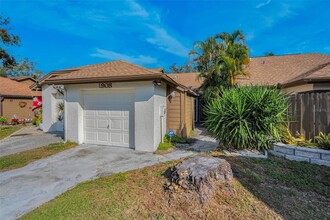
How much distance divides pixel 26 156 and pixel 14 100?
598 inches

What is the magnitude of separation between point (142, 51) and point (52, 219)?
20360 mm

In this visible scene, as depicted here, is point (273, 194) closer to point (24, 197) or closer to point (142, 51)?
point (24, 197)

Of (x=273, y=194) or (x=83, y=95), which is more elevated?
(x=83, y=95)

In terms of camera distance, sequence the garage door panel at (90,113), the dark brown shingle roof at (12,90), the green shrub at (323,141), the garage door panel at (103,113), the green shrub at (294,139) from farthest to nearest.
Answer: the dark brown shingle roof at (12,90) → the garage door panel at (90,113) → the garage door panel at (103,113) → the green shrub at (294,139) → the green shrub at (323,141)

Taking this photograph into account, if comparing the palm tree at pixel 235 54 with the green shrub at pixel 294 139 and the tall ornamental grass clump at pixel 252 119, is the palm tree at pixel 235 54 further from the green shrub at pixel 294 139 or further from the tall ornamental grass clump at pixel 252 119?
the green shrub at pixel 294 139

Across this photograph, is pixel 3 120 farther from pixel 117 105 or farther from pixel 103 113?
pixel 117 105

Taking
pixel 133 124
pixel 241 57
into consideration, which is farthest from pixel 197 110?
pixel 133 124

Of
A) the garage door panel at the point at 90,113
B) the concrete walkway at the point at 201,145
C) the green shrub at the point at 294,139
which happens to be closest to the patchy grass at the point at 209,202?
the green shrub at the point at 294,139

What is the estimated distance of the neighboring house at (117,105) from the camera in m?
6.72

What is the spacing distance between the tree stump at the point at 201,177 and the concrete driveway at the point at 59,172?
2.01 m

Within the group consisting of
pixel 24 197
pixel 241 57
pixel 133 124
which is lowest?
pixel 24 197

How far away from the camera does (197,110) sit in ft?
53.2

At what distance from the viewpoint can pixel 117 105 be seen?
293 inches

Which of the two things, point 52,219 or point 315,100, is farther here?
point 315,100
